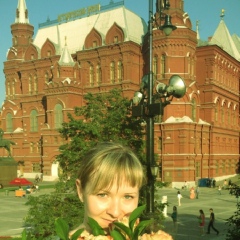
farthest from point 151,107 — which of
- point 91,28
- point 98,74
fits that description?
point 91,28

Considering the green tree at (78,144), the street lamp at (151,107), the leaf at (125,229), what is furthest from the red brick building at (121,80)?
the leaf at (125,229)

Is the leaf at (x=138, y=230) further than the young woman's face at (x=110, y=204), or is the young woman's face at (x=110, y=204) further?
the young woman's face at (x=110, y=204)

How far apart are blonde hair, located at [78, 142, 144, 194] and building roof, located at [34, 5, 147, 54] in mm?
43703

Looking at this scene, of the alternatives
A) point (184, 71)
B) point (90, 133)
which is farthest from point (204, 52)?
point (90, 133)

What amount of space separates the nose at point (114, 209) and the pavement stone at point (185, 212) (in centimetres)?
997

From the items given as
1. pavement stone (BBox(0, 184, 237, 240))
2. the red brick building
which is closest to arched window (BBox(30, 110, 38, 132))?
the red brick building

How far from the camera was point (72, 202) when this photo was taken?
11.6 meters

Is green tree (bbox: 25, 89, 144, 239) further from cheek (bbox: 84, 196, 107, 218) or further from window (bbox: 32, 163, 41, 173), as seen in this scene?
window (bbox: 32, 163, 41, 173)

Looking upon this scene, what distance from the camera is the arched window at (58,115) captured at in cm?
4591

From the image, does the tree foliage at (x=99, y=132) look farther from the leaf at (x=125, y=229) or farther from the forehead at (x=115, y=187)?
the leaf at (x=125, y=229)

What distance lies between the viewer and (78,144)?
1280 centimetres

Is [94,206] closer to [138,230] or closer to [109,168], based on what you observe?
[109,168]

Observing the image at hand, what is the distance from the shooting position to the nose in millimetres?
2164

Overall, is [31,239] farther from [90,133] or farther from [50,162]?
[50,162]
